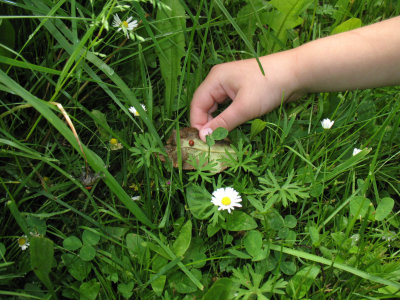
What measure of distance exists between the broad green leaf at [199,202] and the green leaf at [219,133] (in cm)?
18

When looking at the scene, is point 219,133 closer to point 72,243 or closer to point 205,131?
point 205,131

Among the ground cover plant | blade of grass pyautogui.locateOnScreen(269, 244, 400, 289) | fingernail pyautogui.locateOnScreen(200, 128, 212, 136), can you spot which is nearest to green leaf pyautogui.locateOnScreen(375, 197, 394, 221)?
the ground cover plant

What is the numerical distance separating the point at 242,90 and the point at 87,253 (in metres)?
0.74

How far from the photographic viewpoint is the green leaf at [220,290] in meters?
0.98

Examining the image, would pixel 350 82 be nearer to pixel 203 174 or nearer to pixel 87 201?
pixel 203 174

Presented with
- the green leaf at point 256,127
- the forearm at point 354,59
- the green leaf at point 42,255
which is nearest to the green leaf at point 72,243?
the green leaf at point 42,255

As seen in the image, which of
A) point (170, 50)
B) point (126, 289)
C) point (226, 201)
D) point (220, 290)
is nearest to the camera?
point (220, 290)

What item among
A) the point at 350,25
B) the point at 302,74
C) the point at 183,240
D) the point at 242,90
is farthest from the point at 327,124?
the point at 183,240

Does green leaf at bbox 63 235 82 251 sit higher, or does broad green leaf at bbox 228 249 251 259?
broad green leaf at bbox 228 249 251 259

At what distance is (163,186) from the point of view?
125 centimetres

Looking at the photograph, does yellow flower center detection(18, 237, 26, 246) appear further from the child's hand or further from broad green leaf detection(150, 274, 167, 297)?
the child's hand

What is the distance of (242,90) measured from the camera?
1409mm

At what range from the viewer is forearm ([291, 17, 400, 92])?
1337 mm

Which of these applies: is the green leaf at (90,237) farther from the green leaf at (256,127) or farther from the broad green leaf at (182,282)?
the green leaf at (256,127)
